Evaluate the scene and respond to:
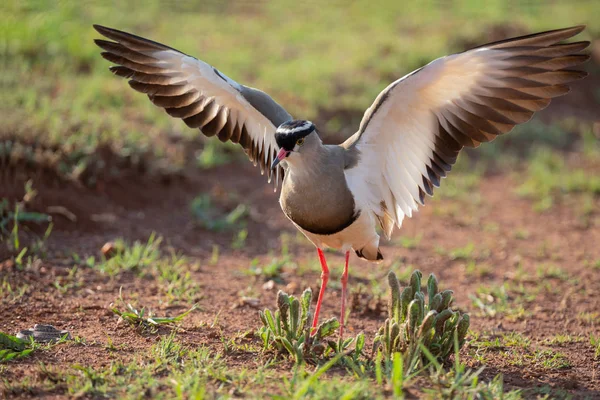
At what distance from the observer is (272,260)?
5.80m

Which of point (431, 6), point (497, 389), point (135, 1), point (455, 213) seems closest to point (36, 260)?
point (497, 389)

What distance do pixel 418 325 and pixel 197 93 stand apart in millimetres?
2229

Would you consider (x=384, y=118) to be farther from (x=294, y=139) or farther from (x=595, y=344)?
(x=595, y=344)

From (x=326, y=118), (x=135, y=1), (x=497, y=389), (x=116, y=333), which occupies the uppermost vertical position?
(x=135, y=1)

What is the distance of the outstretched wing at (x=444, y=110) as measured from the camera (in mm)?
4070

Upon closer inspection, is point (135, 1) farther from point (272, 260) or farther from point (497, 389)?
point (497, 389)

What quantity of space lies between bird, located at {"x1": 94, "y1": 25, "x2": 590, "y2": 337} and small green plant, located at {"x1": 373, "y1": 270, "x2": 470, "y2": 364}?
0.43 meters

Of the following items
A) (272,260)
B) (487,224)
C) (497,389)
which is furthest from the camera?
(487,224)

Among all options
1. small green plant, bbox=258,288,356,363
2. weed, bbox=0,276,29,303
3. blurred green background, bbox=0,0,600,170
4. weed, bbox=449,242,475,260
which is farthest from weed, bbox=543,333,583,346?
blurred green background, bbox=0,0,600,170

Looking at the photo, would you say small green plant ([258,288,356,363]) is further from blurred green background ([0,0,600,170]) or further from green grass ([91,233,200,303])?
blurred green background ([0,0,600,170])

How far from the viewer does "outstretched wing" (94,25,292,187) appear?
4746mm

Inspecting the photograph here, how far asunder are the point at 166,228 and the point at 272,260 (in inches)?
40.4

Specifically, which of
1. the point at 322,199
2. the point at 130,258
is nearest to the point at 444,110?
the point at 322,199

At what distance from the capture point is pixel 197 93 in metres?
4.97
